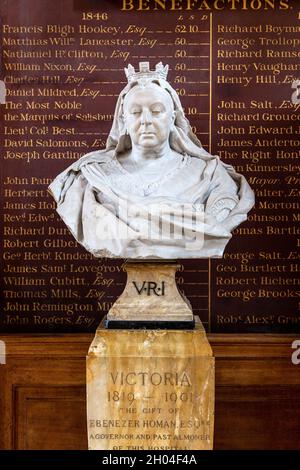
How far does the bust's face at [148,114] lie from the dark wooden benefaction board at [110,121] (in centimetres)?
102

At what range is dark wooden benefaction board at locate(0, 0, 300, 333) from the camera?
148 inches

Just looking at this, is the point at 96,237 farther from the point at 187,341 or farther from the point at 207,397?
the point at 207,397

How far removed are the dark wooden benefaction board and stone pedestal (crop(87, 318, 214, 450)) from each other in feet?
3.81

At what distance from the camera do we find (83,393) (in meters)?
3.69

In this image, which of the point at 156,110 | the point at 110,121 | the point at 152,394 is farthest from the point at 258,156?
the point at 152,394

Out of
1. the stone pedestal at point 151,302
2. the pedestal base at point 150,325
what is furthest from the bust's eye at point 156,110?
the pedestal base at point 150,325

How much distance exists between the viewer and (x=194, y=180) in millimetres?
2852

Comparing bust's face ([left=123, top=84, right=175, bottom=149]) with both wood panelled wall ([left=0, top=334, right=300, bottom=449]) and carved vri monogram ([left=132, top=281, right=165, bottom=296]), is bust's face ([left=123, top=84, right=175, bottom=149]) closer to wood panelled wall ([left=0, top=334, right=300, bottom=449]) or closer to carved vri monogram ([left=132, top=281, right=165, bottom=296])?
carved vri monogram ([left=132, top=281, right=165, bottom=296])

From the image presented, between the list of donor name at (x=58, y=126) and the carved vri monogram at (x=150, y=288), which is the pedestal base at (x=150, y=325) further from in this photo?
the list of donor name at (x=58, y=126)

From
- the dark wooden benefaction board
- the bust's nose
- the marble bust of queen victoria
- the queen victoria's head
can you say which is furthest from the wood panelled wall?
the bust's nose

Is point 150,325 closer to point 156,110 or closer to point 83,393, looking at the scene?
point 156,110

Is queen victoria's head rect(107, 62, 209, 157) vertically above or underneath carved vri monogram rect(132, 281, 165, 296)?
above
